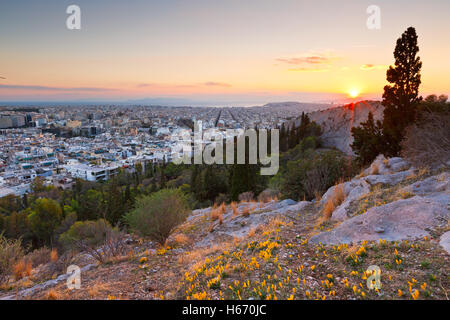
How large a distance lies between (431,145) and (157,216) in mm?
8239

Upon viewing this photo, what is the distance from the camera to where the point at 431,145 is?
6801 mm

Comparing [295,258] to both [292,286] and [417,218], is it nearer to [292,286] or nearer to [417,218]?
[292,286]

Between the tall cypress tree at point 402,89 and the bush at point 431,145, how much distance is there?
12.1 ft


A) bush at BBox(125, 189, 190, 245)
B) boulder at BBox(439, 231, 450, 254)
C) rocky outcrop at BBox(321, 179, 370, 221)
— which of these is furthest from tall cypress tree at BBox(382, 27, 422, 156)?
bush at BBox(125, 189, 190, 245)

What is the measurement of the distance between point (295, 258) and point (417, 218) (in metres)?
2.23

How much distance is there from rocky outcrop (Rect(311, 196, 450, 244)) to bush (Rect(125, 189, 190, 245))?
438 cm

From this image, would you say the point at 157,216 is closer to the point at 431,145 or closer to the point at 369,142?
the point at 431,145

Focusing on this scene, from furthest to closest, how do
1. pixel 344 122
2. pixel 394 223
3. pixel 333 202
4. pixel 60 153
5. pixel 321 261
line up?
1. pixel 60 153
2. pixel 344 122
3. pixel 333 202
4. pixel 394 223
5. pixel 321 261

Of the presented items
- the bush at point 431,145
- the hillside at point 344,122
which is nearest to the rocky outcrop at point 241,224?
the bush at point 431,145

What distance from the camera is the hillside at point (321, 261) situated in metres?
2.93

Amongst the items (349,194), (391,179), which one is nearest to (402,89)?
(391,179)

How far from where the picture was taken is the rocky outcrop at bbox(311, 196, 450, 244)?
387 cm

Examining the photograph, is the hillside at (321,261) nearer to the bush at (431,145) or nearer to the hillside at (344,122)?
the bush at (431,145)

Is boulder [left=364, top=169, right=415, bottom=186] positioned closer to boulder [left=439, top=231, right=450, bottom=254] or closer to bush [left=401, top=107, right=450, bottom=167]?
bush [left=401, top=107, right=450, bottom=167]
